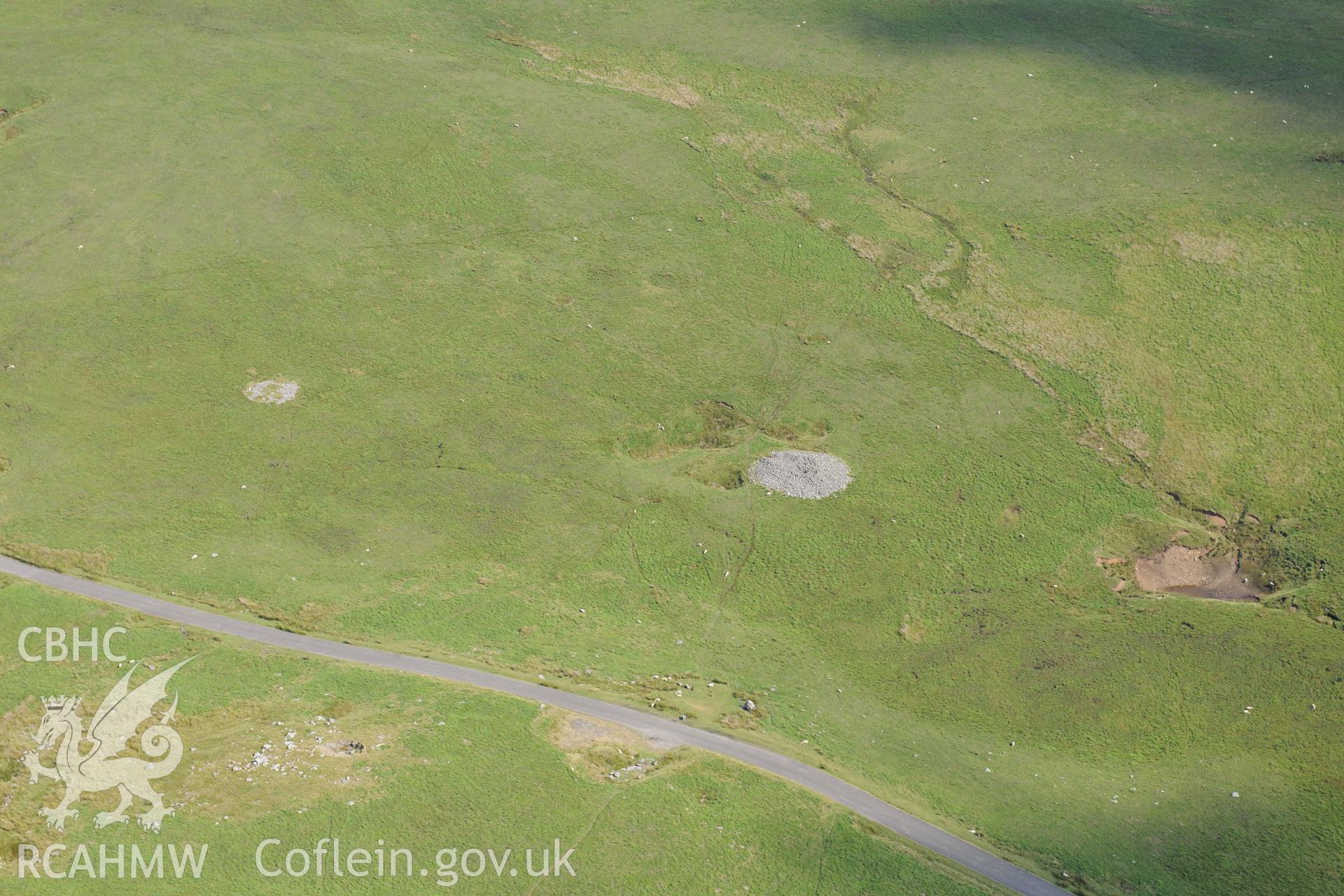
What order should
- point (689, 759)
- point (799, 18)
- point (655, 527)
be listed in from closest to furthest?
point (689, 759), point (655, 527), point (799, 18)

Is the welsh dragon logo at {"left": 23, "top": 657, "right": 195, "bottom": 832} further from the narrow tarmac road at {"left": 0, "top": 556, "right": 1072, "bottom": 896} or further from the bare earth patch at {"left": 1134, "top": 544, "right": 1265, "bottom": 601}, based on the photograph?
the bare earth patch at {"left": 1134, "top": 544, "right": 1265, "bottom": 601}

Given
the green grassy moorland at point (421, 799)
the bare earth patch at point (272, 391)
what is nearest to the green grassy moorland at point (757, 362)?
the bare earth patch at point (272, 391)

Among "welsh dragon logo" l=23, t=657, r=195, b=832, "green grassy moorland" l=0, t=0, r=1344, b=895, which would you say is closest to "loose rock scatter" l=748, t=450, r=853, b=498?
"green grassy moorland" l=0, t=0, r=1344, b=895

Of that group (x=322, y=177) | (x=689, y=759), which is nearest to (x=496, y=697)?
(x=689, y=759)

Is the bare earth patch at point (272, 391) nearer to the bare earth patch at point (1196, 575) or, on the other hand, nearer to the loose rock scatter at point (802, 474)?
the loose rock scatter at point (802, 474)

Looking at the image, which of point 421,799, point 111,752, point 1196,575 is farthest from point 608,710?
point 1196,575

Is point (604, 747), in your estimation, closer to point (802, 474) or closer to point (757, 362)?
point (802, 474)

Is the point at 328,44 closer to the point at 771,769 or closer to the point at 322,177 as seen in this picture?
the point at 322,177
